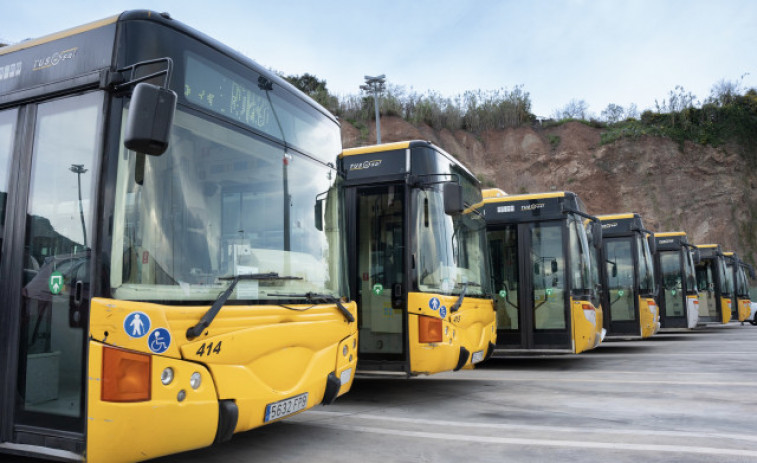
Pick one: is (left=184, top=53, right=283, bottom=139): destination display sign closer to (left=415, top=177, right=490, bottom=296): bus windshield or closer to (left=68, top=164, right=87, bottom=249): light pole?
(left=68, top=164, right=87, bottom=249): light pole

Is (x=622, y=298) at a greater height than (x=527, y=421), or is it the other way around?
(x=622, y=298)

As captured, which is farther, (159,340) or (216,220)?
(216,220)

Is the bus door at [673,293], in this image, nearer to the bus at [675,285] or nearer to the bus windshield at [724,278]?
the bus at [675,285]

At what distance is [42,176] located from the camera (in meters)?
3.97

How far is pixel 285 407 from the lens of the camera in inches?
176

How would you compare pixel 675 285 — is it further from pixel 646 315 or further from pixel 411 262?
pixel 411 262

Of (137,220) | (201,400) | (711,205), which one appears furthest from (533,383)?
(711,205)

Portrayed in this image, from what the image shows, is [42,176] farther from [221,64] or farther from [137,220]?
[221,64]

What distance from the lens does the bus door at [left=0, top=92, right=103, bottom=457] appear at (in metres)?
3.60

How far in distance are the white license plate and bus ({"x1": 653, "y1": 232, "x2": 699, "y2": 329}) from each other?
16.5 metres

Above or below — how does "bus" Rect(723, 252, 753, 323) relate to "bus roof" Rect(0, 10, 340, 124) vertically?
below

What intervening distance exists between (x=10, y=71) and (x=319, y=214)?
2.54m

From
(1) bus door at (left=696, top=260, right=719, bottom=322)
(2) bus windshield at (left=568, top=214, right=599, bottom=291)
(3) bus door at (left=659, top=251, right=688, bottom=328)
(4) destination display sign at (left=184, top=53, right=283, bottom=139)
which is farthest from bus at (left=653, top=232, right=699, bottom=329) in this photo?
(4) destination display sign at (left=184, top=53, right=283, bottom=139)

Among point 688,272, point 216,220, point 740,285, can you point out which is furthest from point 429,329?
point 740,285
